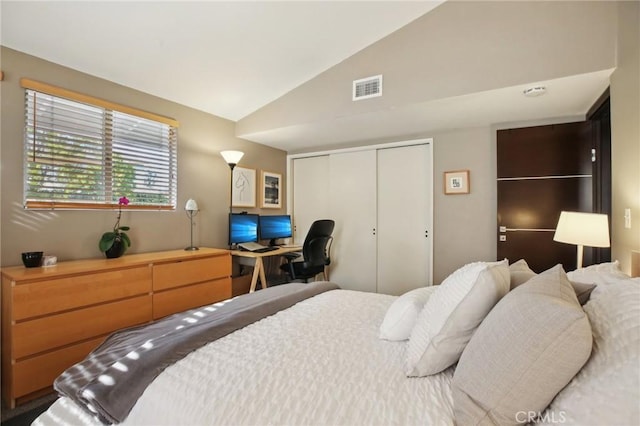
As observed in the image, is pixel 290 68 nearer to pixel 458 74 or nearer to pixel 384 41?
pixel 384 41

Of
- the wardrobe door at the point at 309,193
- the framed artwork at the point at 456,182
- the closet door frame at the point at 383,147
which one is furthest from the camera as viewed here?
the wardrobe door at the point at 309,193

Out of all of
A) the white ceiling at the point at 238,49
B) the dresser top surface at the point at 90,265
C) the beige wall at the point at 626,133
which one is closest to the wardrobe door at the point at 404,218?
the white ceiling at the point at 238,49

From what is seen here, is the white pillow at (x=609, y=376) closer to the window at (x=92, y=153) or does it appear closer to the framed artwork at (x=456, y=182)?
the framed artwork at (x=456, y=182)

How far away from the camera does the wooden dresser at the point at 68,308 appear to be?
1729mm

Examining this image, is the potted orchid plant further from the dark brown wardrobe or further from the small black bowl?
the dark brown wardrobe

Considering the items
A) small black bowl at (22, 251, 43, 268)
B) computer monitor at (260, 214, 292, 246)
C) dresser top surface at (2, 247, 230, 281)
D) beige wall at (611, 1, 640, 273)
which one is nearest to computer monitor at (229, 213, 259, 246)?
computer monitor at (260, 214, 292, 246)

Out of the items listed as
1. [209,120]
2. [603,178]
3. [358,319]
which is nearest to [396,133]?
[603,178]

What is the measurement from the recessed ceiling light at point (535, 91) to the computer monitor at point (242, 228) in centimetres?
301

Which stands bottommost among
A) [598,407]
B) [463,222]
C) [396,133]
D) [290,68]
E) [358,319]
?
[358,319]

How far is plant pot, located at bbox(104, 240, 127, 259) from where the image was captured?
2406 mm

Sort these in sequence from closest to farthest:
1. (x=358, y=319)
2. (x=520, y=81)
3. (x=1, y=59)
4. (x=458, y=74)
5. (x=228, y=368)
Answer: (x=228, y=368)
(x=358, y=319)
(x=1, y=59)
(x=520, y=81)
(x=458, y=74)

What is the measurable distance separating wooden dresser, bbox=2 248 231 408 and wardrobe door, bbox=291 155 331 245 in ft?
7.32

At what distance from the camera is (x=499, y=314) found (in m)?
0.85

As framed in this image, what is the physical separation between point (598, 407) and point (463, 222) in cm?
295
